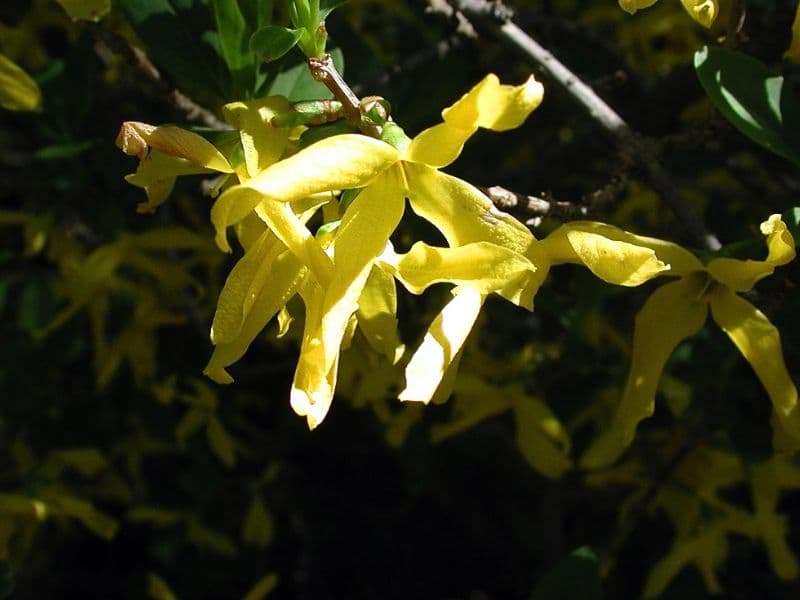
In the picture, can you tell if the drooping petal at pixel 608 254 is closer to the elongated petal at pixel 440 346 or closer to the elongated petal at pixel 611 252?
the elongated petal at pixel 611 252

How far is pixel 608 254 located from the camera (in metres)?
0.85

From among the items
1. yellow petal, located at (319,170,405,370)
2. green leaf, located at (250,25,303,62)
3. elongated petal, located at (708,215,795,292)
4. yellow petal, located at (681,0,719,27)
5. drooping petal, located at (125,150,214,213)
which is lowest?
elongated petal, located at (708,215,795,292)

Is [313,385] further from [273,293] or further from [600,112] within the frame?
[600,112]

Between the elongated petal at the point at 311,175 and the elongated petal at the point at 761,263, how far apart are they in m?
0.36

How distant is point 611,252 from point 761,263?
0.19 metres

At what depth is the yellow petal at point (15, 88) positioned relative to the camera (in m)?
1.31

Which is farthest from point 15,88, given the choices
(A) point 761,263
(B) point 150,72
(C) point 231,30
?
(A) point 761,263

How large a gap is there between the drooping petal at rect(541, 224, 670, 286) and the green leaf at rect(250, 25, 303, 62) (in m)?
0.30

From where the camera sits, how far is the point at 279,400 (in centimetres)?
247

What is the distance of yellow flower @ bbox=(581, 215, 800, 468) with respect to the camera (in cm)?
101

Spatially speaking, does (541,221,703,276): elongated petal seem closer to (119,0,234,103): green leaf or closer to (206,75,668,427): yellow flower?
(206,75,668,427): yellow flower

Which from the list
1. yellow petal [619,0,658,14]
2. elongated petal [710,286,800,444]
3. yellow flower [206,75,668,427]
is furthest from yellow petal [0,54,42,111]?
elongated petal [710,286,800,444]

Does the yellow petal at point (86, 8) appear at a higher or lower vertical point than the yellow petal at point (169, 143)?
lower

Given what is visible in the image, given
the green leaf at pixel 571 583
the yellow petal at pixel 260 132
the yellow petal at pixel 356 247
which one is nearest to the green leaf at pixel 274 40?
the yellow petal at pixel 260 132
